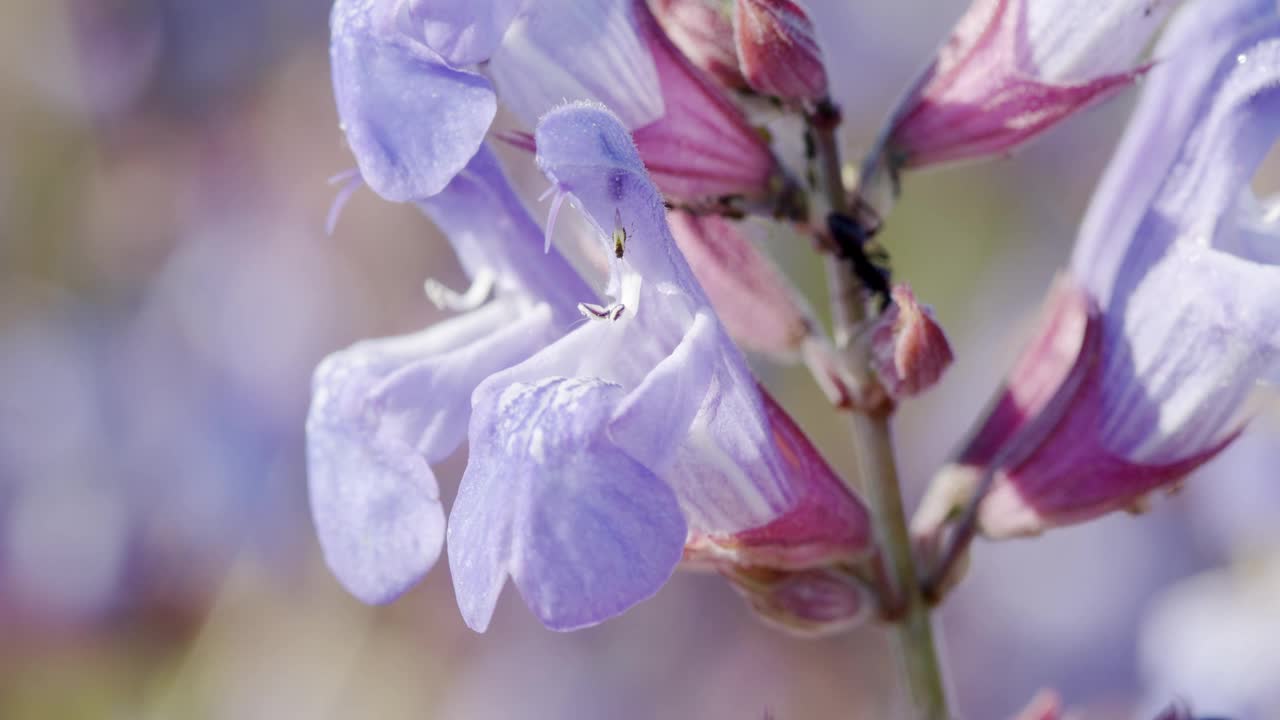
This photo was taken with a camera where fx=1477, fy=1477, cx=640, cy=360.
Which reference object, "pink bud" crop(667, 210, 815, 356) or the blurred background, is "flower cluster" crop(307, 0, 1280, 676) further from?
the blurred background

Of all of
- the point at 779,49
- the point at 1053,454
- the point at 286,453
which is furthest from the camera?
the point at 286,453

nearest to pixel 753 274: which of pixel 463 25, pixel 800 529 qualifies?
pixel 800 529

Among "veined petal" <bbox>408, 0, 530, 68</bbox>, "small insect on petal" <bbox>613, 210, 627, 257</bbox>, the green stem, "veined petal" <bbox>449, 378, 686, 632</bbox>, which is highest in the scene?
"veined petal" <bbox>408, 0, 530, 68</bbox>

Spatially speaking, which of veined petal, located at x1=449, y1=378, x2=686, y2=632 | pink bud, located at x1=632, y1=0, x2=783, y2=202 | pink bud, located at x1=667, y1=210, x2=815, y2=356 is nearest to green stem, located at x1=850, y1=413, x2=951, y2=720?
pink bud, located at x1=667, y1=210, x2=815, y2=356

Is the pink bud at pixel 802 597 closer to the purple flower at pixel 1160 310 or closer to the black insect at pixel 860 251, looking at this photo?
the purple flower at pixel 1160 310

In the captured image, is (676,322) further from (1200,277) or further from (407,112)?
(1200,277)

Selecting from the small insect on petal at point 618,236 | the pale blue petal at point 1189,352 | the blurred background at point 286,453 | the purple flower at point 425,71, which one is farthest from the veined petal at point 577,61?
the blurred background at point 286,453
